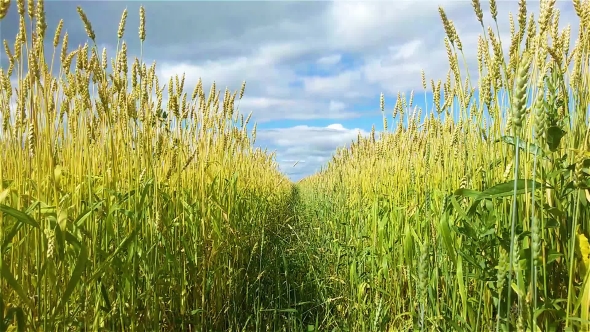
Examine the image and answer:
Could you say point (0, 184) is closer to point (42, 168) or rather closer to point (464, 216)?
point (42, 168)

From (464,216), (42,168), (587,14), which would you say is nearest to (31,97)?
(42,168)

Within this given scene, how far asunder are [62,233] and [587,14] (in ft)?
4.99

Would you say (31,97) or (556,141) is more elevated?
(31,97)

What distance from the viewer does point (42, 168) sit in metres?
1.19

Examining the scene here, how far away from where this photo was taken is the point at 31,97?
1.11m

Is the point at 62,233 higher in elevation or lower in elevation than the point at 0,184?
lower

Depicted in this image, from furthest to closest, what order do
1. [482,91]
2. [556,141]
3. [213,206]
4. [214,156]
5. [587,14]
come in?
[214,156]
[213,206]
[482,91]
[587,14]
[556,141]

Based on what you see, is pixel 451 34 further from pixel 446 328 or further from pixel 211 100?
pixel 211 100

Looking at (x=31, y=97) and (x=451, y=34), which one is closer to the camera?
(x=31, y=97)

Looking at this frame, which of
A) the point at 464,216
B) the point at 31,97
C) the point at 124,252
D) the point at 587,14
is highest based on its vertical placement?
the point at 587,14

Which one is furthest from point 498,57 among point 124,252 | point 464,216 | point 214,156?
point 214,156

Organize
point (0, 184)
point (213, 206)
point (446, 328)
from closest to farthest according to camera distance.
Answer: point (0, 184) < point (446, 328) < point (213, 206)

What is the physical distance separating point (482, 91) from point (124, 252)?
4.65 ft

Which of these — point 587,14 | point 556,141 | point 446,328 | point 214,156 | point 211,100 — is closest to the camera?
point 556,141
